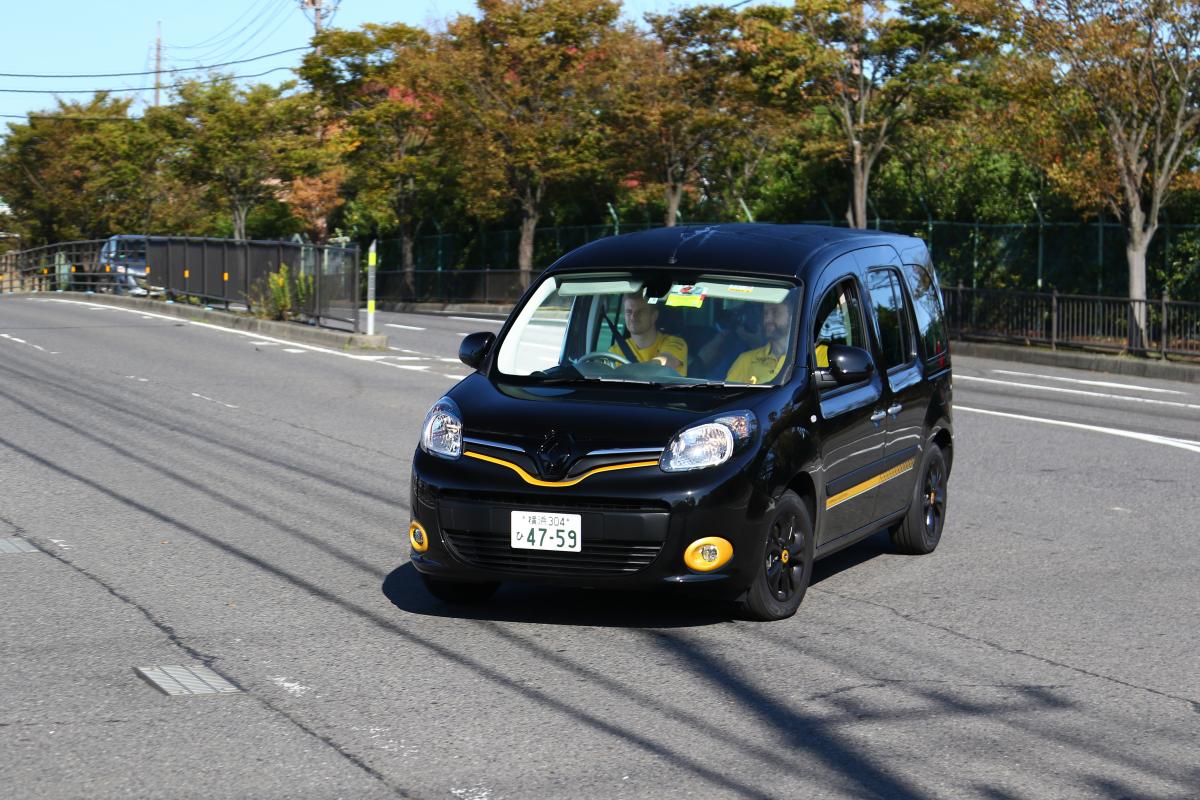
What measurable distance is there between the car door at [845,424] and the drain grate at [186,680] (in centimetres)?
298

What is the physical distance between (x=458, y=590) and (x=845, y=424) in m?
2.05

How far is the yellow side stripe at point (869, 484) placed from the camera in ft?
25.6

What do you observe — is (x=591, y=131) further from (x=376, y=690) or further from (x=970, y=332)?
(x=376, y=690)

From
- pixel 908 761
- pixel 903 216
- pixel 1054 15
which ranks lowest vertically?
pixel 908 761

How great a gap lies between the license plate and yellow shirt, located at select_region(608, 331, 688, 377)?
1215mm

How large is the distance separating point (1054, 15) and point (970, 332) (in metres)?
6.22

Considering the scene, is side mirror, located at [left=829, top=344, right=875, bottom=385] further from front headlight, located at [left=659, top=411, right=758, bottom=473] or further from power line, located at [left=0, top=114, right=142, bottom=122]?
power line, located at [left=0, top=114, right=142, bottom=122]

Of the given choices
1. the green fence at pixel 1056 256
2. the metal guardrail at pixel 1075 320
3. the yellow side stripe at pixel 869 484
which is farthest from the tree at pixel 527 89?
the yellow side stripe at pixel 869 484

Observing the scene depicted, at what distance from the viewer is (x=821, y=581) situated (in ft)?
27.1

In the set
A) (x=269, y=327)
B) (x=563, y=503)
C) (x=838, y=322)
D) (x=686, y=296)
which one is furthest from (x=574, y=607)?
(x=269, y=327)

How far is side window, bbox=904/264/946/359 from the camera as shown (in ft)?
30.8

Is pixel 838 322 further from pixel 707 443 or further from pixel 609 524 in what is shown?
pixel 609 524

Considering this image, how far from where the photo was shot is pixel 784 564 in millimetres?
7262

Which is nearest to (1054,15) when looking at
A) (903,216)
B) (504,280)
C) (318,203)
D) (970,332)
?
(970,332)
